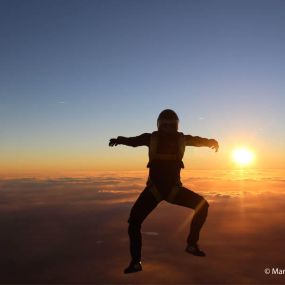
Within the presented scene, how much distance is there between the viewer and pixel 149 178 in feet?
26.3

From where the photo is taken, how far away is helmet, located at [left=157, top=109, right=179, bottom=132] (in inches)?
317

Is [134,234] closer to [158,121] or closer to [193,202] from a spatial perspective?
[193,202]

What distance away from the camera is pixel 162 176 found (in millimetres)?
7938

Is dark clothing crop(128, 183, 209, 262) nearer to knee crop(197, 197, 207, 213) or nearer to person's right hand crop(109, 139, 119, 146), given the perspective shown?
knee crop(197, 197, 207, 213)

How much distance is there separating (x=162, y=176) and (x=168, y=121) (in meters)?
1.20

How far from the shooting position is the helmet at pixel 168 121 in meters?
8.05

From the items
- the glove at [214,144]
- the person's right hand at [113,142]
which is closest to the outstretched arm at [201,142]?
the glove at [214,144]

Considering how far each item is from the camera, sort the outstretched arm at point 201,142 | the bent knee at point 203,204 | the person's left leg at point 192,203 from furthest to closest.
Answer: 1. the outstretched arm at point 201,142
2. the bent knee at point 203,204
3. the person's left leg at point 192,203

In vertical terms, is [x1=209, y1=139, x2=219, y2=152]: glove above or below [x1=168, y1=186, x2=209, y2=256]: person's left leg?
above

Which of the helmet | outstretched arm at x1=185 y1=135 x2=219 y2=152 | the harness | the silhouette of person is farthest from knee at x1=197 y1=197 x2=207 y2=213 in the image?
the helmet

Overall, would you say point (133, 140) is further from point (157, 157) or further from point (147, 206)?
point (147, 206)

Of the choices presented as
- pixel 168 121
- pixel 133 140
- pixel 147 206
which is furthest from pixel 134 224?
pixel 168 121

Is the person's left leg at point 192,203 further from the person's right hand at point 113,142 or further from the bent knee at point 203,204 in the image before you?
the person's right hand at point 113,142

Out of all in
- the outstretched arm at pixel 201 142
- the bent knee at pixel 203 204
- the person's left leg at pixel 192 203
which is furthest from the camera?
the outstretched arm at pixel 201 142
